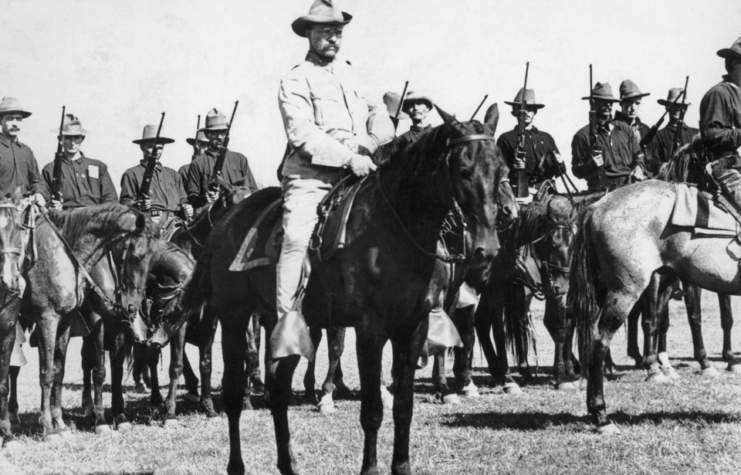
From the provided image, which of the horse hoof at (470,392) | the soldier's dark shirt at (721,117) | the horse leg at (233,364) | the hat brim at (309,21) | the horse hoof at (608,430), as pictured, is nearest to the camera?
the hat brim at (309,21)

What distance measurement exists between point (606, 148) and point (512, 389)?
422 cm

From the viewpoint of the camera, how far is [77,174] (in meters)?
14.0

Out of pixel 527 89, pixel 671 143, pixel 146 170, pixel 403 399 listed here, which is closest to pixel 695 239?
pixel 403 399

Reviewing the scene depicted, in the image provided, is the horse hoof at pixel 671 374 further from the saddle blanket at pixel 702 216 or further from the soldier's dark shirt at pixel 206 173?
the soldier's dark shirt at pixel 206 173

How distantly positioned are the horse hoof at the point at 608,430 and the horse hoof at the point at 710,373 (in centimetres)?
483

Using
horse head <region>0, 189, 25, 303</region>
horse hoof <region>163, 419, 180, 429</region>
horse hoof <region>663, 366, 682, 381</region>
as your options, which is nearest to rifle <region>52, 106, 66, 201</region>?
horse hoof <region>163, 419, 180, 429</region>

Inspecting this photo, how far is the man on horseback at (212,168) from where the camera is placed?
51.7 ft

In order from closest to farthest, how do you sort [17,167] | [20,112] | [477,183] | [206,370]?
[477,183], [206,370], [17,167], [20,112]

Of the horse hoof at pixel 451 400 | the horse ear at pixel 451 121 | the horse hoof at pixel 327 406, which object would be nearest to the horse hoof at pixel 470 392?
the horse hoof at pixel 451 400

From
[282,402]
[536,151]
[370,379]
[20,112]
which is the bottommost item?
[282,402]

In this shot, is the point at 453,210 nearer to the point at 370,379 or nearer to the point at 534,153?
the point at 370,379

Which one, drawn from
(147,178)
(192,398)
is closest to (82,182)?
(147,178)

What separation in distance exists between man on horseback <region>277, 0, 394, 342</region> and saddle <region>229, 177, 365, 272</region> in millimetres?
94

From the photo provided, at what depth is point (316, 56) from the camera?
752 centimetres
